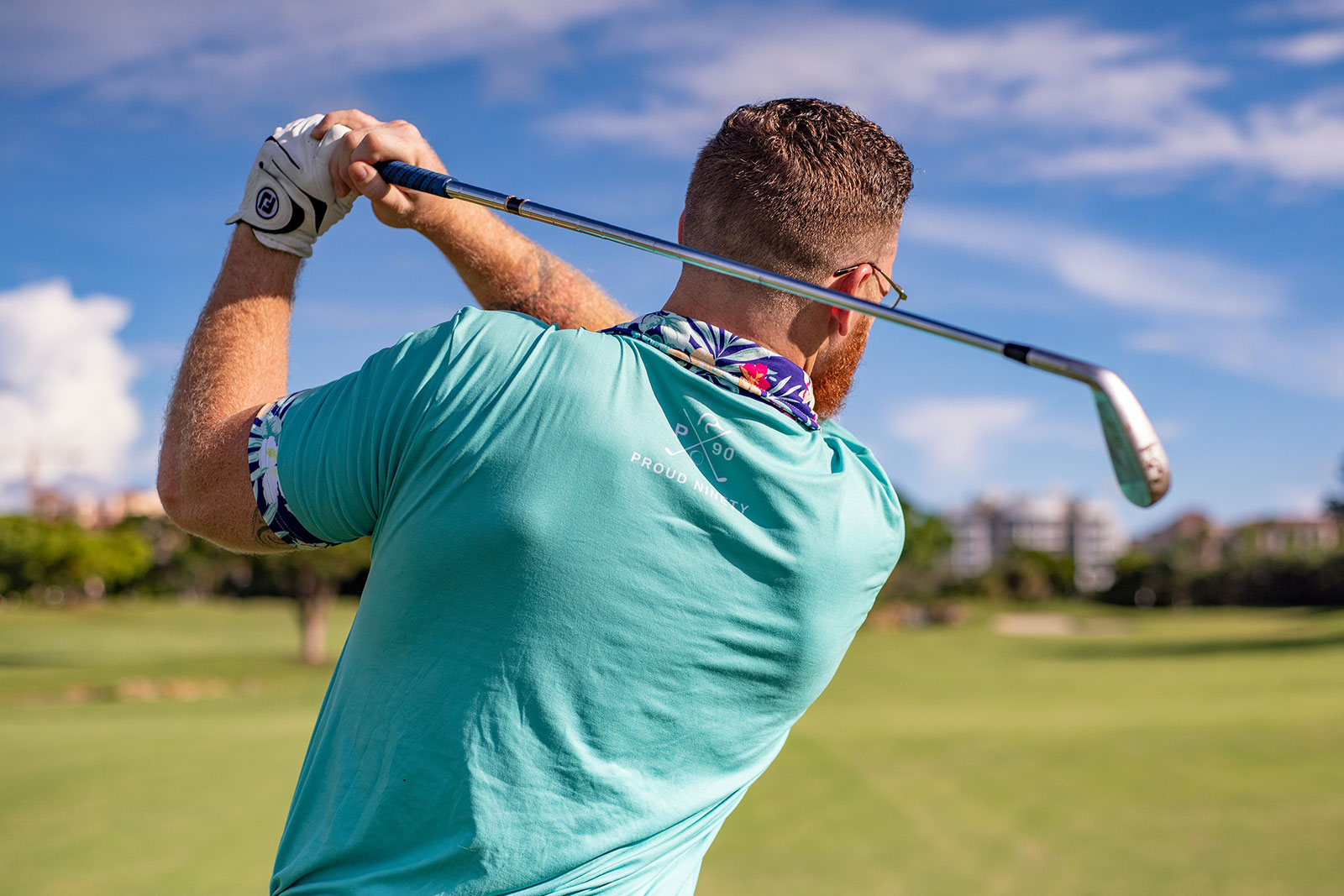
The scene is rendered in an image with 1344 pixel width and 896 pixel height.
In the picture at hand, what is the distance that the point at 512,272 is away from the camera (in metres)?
1.98

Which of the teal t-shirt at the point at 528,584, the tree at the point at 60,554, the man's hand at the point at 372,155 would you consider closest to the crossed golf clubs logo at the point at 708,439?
the teal t-shirt at the point at 528,584

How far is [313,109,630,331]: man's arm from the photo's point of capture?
5.16ft

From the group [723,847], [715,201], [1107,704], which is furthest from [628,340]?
[1107,704]

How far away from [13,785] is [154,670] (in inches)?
679

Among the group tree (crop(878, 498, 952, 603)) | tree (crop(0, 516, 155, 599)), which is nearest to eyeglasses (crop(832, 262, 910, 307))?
tree (crop(0, 516, 155, 599))

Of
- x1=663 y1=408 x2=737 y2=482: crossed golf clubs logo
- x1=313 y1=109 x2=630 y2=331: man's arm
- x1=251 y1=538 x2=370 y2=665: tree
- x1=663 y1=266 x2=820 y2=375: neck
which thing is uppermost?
x1=313 y1=109 x2=630 y2=331: man's arm

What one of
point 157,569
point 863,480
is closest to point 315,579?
point 863,480

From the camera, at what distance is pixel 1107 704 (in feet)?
59.8

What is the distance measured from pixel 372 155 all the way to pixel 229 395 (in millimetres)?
392

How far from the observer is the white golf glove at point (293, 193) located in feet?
4.93

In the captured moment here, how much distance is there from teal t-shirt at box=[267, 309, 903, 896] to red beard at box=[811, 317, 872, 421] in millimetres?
219

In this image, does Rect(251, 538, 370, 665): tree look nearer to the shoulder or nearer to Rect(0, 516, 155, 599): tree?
Rect(0, 516, 155, 599): tree

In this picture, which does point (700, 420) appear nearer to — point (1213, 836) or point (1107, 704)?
point (1213, 836)

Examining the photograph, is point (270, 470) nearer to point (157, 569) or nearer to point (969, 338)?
point (969, 338)
